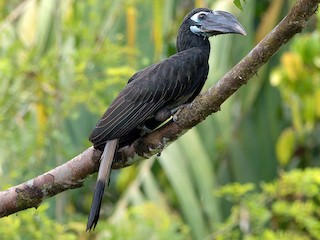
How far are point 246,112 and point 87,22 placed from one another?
1353 mm

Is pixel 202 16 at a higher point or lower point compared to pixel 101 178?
higher

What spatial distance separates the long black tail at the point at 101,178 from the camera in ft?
10.9

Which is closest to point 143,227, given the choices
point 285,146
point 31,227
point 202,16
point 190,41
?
point 31,227

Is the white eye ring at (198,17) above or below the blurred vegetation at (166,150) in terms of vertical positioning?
above

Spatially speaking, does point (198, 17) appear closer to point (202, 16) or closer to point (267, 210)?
point (202, 16)

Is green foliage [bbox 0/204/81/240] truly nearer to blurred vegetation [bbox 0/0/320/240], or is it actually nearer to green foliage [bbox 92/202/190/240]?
blurred vegetation [bbox 0/0/320/240]

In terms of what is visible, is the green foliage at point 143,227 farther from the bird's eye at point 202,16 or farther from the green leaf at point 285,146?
the bird's eye at point 202,16

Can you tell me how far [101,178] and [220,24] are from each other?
2.91ft

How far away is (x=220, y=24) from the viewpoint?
3791 mm

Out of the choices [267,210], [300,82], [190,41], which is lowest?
[267,210]

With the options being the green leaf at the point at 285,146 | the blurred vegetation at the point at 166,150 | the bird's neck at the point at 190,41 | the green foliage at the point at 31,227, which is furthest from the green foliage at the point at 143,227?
the bird's neck at the point at 190,41

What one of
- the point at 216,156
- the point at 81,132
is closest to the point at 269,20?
the point at 216,156

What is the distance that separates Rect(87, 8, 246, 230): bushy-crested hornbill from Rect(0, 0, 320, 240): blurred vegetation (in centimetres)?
125

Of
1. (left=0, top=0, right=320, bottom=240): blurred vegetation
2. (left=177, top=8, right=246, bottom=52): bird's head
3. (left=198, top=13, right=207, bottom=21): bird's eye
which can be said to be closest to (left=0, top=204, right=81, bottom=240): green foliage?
(left=0, top=0, right=320, bottom=240): blurred vegetation
